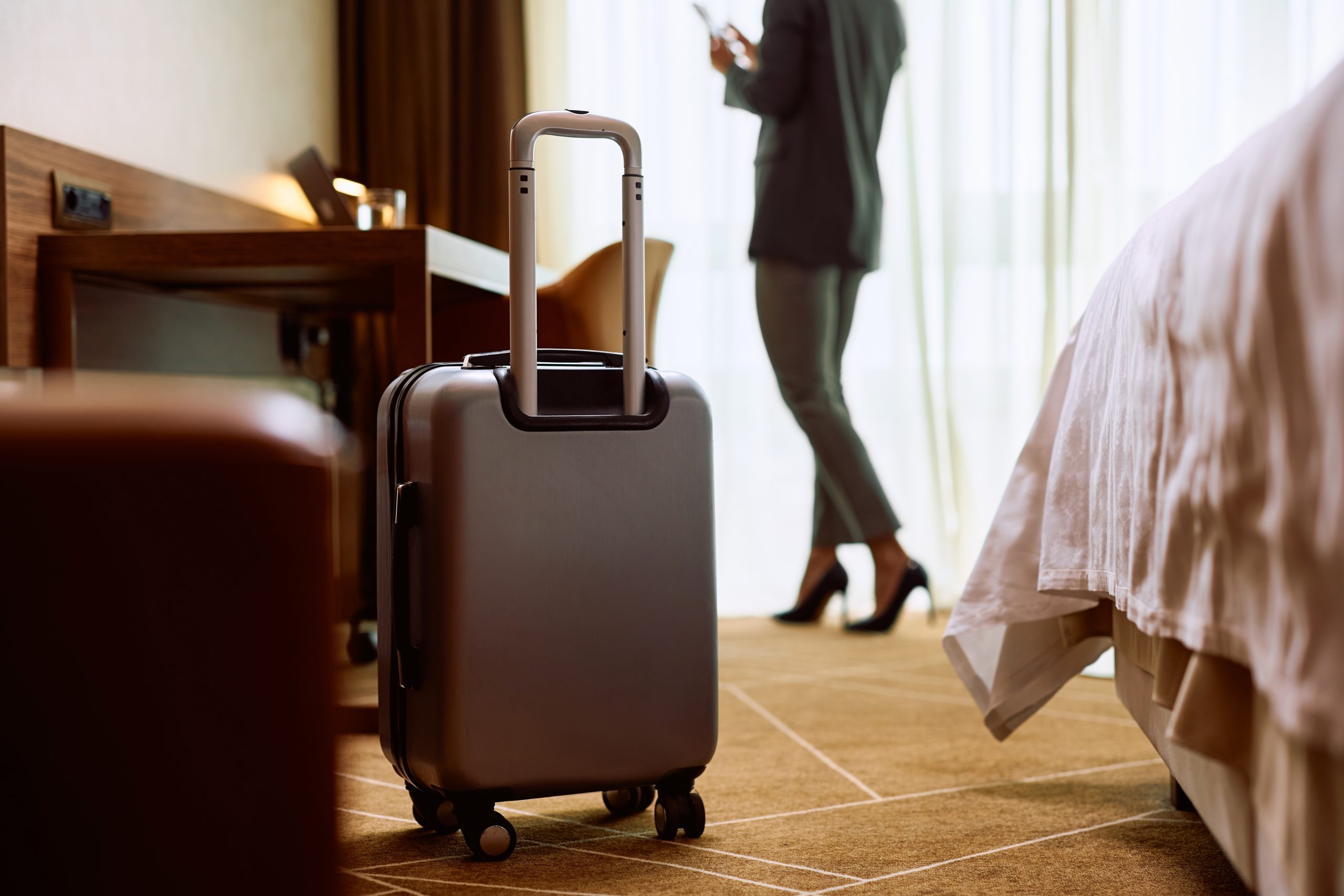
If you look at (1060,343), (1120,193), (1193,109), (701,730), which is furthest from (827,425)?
(701,730)

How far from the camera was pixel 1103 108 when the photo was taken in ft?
9.46

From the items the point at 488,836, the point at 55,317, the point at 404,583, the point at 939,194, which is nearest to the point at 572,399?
the point at 404,583

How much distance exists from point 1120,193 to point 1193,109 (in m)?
0.28

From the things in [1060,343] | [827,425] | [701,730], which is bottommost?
[701,730]

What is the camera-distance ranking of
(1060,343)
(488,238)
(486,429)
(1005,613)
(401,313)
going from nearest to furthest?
1. (486,429)
2. (1005,613)
3. (401,313)
4. (1060,343)
5. (488,238)

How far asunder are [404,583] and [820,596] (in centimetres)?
180

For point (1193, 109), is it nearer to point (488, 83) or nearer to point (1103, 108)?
point (1103, 108)

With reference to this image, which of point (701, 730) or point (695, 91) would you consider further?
point (695, 91)

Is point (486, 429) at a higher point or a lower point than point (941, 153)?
lower

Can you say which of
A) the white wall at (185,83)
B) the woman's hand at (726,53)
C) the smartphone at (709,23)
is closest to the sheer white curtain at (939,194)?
the smartphone at (709,23)

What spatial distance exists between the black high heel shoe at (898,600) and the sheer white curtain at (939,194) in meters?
0.40

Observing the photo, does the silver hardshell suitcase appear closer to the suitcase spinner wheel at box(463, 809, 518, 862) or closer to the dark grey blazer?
the suitcase spinner wheel at box(463, 809, 518, 862)

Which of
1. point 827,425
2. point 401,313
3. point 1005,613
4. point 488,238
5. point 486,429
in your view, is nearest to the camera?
point 486,429

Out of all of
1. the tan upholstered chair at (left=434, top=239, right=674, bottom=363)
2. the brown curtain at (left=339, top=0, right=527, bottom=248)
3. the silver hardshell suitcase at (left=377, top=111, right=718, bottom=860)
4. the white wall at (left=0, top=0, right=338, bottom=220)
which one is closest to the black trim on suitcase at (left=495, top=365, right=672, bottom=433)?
the silver hardshell suitcase at (left=377, top=111, right=718, bottom=860)
